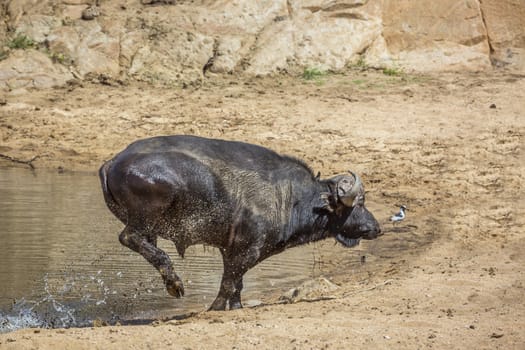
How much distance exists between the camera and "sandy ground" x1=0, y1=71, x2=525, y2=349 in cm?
717

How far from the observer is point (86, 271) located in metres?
9.96

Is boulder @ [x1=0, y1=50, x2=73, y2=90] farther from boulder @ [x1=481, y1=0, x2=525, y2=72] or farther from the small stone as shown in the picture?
boulder @ [x1=481, y1=0, x2=525, y2=72]

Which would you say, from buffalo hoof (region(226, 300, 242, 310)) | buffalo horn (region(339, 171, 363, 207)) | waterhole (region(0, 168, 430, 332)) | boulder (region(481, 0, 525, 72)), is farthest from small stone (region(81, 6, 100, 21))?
buffalo hoof (region(226, 300, 242, 310))

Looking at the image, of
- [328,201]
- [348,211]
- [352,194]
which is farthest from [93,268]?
[352,194]

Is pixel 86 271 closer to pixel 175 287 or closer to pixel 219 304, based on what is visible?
pixel 219 304

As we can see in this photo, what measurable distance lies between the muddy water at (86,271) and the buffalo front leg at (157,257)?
2.52ft

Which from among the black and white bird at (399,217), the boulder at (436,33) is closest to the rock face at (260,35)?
the boulder at (436,33)

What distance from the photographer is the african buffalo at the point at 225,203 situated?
320 inches

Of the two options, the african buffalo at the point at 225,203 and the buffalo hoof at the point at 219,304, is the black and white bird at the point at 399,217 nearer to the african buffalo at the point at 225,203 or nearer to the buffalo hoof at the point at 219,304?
the african buffalo at the point at 225,203

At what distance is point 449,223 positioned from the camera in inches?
484

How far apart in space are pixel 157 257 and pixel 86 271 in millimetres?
2037

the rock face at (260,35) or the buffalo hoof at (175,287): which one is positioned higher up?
the buffalo hoof at (175,287)

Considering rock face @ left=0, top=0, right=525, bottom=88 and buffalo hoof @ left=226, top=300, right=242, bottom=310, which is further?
rock face @ left=0, top=0, right=525, bottom=88

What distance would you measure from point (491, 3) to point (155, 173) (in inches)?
503
